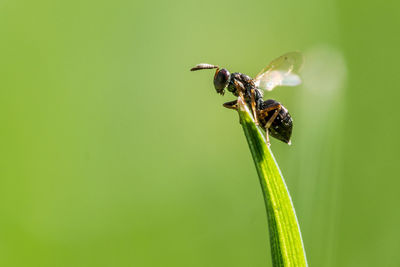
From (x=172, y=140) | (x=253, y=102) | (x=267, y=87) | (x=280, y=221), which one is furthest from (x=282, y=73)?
(x=172, y=140)

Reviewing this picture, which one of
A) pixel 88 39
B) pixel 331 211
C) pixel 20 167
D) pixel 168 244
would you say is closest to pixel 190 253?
pixel 168 244

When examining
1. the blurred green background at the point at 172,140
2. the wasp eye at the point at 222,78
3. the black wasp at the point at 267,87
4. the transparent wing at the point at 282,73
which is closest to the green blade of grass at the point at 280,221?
the black wasp at the point at 267,87

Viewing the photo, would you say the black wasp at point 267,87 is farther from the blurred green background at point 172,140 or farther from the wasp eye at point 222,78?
the blurred green background at point 172,140

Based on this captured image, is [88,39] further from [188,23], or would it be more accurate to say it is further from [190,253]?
[190,253]

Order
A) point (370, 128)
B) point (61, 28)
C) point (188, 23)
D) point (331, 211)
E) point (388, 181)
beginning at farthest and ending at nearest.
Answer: point (188, 23)
point (61, 28)
point (370, 128)
point (388, 181)
point (331, 211)

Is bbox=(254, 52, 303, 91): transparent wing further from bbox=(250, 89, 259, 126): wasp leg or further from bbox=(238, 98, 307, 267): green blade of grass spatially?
bbox=(238, 98, 307, 267): green blade of grass
